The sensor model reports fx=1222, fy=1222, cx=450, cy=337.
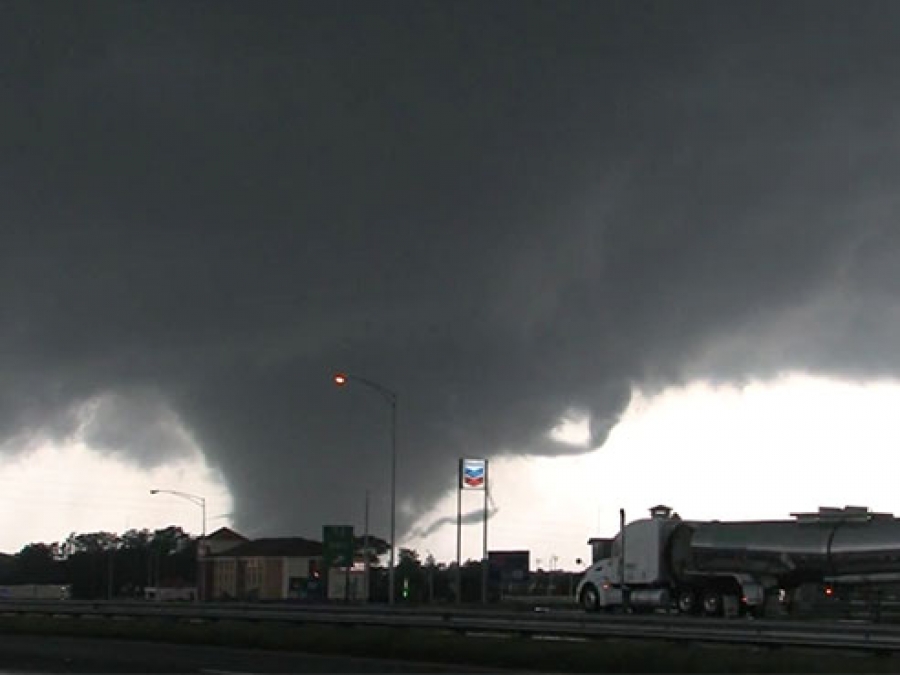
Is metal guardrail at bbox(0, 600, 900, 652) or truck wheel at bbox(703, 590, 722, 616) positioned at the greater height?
metal guardrail at bbox(0, 600, 900, 652)

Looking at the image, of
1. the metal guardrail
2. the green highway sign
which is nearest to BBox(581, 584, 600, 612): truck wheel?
the metal guardrail

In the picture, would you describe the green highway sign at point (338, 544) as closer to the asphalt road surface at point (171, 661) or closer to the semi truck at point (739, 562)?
the semi truck at point (739, 562)

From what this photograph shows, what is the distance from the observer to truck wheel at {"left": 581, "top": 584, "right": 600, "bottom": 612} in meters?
52.4

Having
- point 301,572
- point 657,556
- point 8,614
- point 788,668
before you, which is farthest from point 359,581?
point 788,668

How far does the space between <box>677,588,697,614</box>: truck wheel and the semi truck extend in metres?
0.04

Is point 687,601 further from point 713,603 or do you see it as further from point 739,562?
point 739,562

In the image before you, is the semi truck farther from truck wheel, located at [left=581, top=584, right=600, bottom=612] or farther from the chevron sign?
the chevron sign

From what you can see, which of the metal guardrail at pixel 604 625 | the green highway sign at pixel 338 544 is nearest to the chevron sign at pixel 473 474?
the green highway sign at pixel 338 544

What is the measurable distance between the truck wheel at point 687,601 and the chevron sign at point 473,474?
102 ft

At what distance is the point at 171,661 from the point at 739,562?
25.4 metres

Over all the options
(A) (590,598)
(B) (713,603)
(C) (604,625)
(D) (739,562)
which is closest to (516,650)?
(C) (604,625)

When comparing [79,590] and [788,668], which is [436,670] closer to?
[788,668]

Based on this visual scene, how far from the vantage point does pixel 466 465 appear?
8031cm

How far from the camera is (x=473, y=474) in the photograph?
264ft
